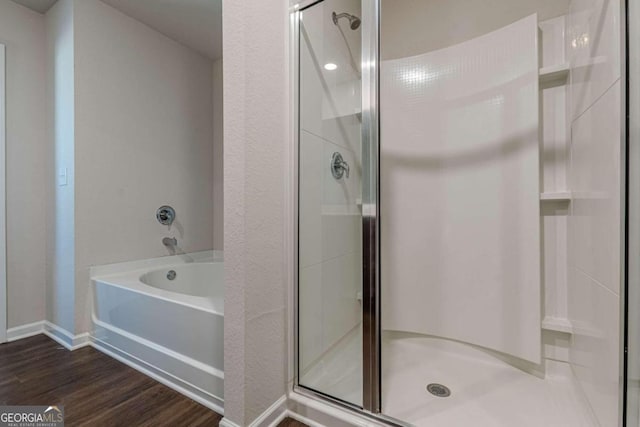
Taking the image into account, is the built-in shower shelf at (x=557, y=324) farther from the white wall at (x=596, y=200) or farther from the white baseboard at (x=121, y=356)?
the white baseboard at (x=121, y=356)

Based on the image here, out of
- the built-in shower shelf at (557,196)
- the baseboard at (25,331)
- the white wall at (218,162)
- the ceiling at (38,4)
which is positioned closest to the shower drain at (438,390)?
the built-in shower shelf at (557,196)

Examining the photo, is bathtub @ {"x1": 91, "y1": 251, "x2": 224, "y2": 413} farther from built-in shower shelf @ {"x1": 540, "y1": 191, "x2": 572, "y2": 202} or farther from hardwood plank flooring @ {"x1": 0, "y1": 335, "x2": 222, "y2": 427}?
built-in shower shelf @ {"x1": 540, "y1": 191, "x2": 572, "y2": 202}

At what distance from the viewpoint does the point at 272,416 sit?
1.21 m

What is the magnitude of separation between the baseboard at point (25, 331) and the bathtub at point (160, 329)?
0.54 meters

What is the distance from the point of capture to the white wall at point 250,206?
3.57 ft

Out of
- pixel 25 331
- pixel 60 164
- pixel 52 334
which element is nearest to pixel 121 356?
pixel 52 334

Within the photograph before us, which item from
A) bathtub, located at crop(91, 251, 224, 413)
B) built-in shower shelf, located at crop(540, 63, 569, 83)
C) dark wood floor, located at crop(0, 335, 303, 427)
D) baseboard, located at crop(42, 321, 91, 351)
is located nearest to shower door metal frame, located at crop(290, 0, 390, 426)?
dark wood floor, located at crop(0, 335, 303, 427)

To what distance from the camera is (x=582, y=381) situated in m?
1.29

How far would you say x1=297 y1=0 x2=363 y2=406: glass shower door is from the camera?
1.27 m

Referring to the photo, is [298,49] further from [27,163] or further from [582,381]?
[27,163]

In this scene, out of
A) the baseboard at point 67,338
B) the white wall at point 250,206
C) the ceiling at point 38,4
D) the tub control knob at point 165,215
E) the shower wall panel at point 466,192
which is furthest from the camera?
the tub control knob at point 165,215

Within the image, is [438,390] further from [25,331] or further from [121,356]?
[25,331]

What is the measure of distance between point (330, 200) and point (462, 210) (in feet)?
2.72

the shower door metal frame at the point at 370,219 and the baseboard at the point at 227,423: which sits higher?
the shower door metal frame at the point at 370,219
